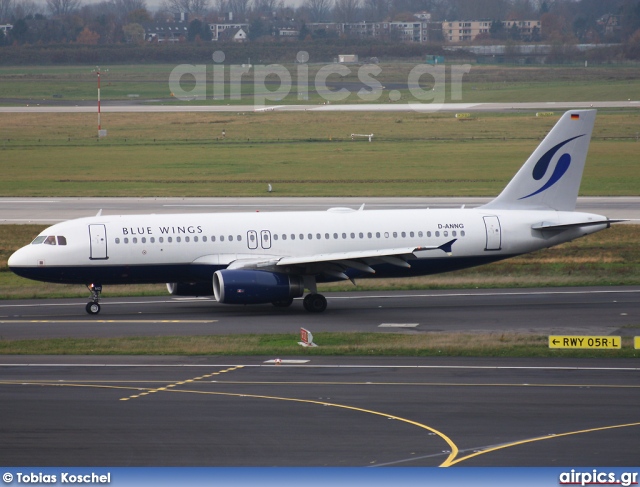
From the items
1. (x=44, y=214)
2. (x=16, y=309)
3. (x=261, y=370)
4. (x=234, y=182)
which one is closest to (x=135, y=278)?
(x=16, y=309)

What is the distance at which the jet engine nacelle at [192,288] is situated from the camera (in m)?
41.8

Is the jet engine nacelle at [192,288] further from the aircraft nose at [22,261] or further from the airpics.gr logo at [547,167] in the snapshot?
the airpics.gr logo at [547,167]

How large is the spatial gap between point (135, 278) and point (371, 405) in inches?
697

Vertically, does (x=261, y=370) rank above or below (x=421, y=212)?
below

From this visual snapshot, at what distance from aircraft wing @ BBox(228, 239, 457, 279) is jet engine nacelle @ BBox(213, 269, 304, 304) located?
27.1 inches

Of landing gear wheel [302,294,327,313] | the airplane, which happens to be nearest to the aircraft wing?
the airplane

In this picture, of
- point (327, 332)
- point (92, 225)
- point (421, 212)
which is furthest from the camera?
point (421, 212)

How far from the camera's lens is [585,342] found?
108ft

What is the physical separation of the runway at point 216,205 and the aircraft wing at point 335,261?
25693 millimetres

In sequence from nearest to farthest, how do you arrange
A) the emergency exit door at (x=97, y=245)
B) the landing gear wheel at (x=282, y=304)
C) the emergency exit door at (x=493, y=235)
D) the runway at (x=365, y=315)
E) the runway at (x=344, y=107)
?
the runway at (x=365, y=315)
the emergency exit door at (x=97, y=245)
the landing gear wheel at (x=282, y=304)
the emergency exit door at (x=493, y=235)
the runway at (x=344, y=107)

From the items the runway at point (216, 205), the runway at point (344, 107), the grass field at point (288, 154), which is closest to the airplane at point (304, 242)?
the runway at point (216, 205)

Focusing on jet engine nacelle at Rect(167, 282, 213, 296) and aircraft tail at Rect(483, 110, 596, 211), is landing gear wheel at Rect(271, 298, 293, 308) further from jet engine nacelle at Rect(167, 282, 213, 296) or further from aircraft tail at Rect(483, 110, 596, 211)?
aircraft tail at Rect(483, 110, 596, 211)

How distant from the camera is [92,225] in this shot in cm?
4084

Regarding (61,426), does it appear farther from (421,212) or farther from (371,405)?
(421,212)
